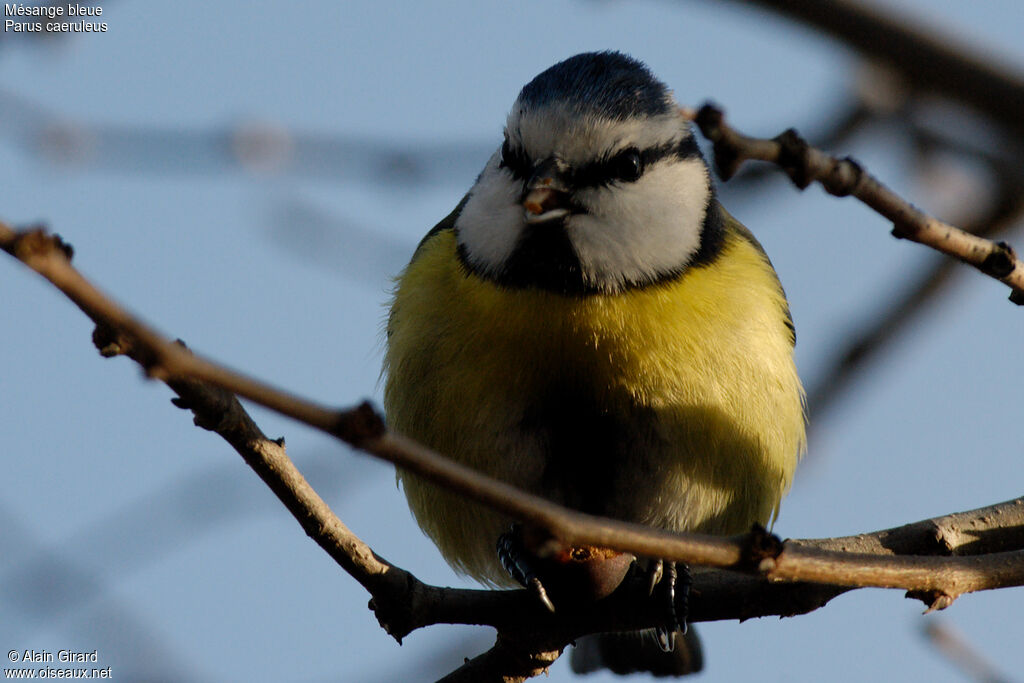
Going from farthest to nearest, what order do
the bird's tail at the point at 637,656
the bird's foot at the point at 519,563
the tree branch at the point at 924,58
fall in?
1. the bird's tail at the point at 637,656
2. the bird's foot at the point at 519,563
3. the tree branch at the point at 924,58

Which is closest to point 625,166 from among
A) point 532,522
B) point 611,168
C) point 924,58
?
point 611,168

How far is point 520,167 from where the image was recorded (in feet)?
8.08

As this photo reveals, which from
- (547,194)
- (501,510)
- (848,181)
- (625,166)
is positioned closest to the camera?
(501,510)

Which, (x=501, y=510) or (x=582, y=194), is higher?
(x=582, y=194)

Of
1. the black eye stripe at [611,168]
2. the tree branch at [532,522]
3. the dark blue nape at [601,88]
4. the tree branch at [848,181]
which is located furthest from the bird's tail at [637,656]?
the tree branch at [848,181]

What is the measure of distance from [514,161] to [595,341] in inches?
17.9

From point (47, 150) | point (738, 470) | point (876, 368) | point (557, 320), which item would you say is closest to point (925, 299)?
point (876, 368)

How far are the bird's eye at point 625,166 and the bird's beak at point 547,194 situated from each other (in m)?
0.13

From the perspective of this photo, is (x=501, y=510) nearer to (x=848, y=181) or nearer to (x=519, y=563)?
(x=848, y=181)

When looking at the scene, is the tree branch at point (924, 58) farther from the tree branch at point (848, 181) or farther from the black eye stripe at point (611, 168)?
the black eye stripe at point (611, 168)

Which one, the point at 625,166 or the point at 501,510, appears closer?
the point at 501,510

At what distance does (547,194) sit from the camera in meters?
2.33

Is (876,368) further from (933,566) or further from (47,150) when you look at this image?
(47,150)

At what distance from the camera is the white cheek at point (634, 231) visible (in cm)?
239
